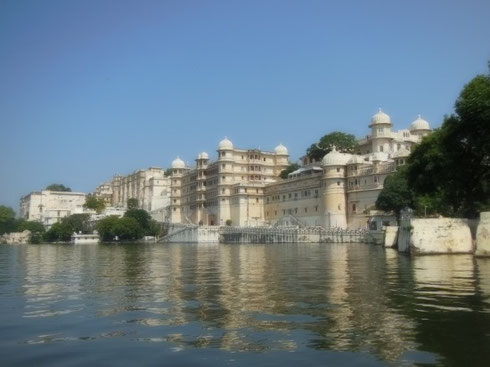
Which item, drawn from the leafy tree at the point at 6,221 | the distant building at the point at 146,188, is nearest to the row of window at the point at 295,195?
the distant building at the point at 146,188

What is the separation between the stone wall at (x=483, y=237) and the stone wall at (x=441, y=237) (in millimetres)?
2269

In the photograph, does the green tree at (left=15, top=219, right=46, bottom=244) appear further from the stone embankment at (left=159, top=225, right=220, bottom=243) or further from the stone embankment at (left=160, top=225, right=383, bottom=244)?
the stone embankment at (left=159, top=225, right=220, bottom=243)

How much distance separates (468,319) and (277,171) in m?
93.8

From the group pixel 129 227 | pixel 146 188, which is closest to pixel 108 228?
pixel 129 227

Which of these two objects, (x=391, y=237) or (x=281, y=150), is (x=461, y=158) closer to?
(x=391, y=237)

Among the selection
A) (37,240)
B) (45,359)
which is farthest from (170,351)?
(37,240)

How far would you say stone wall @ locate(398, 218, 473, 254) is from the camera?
27.8 m

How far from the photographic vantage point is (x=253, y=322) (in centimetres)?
995

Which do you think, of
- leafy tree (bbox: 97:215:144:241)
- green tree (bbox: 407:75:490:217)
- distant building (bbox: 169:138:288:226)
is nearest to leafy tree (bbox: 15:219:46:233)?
leafy tree (bbox: 97:215:144:241)

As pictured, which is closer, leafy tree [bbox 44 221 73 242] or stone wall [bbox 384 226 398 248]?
stone wall [bbox 384 226 398 248]

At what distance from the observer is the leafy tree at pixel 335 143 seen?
89.4 meters

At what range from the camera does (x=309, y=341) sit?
841 cm

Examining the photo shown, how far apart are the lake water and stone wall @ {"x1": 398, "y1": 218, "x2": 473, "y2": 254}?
10709 millimetres

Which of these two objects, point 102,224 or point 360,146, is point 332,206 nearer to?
point 360,146
